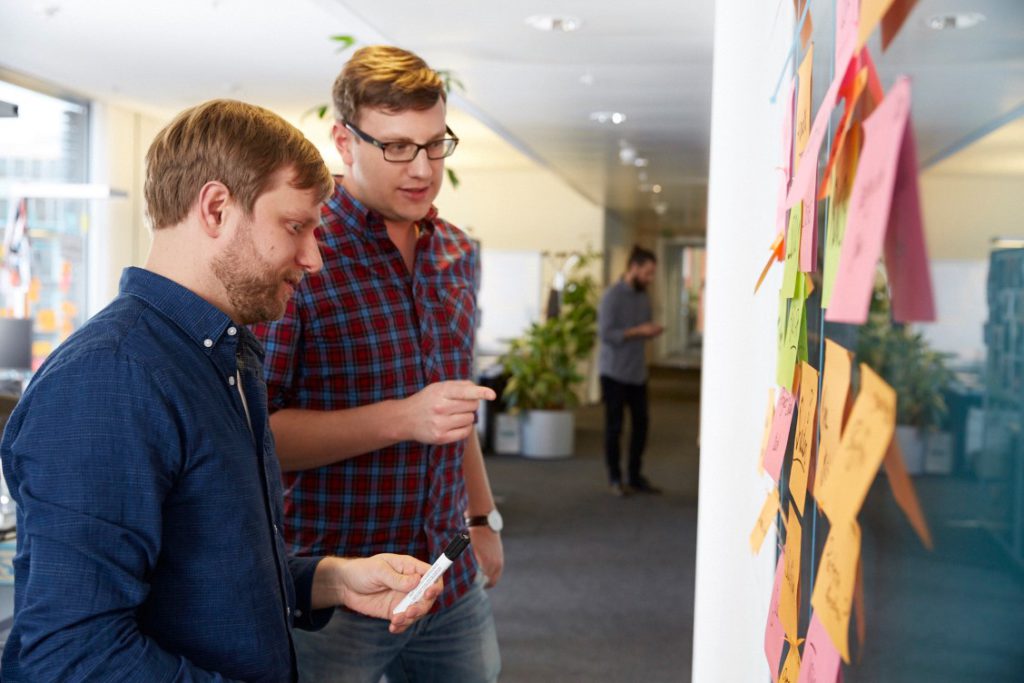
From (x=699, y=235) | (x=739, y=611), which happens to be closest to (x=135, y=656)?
(x=739, y=611)

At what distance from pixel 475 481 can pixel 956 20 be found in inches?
63.9

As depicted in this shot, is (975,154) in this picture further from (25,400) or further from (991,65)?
(25,400)

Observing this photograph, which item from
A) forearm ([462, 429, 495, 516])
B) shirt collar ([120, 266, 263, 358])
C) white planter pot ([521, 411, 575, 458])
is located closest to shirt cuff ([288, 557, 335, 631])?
shirt collar ([120, 266, 263, 358])

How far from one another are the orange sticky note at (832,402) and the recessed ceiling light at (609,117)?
718 centimetres

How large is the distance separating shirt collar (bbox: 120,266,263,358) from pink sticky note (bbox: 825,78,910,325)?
79cm

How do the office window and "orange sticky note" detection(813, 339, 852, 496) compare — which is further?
the office window

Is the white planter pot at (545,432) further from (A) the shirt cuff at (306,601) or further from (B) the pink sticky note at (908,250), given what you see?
(B) the pink sticky note at (908,250)

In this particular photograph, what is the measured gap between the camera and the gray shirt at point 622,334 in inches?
281

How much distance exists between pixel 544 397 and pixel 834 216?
846 cm

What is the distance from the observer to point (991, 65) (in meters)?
0.40

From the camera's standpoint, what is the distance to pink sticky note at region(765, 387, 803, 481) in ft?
2.90

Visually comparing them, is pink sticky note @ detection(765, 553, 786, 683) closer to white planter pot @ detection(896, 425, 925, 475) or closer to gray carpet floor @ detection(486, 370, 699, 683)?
white planter pot @ detection(896, 425, 925, 475)

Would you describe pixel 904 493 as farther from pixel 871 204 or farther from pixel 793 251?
pixel 793 251

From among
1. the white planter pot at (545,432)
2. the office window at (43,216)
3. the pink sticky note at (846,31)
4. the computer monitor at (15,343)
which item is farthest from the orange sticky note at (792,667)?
the office window at (43,216)
